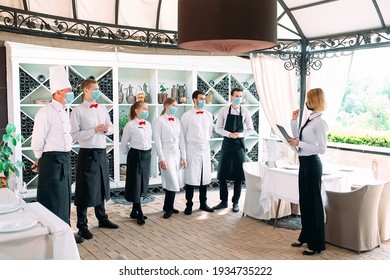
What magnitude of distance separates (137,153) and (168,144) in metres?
0.41

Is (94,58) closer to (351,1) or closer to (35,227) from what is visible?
(351,1)

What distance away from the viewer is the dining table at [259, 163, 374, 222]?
369 cm

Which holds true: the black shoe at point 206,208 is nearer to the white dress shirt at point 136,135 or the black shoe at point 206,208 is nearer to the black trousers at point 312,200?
the white dress shirt at point 136,135

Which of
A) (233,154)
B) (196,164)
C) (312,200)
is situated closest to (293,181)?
(312,200)

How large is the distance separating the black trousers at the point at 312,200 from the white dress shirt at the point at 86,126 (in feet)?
5.48

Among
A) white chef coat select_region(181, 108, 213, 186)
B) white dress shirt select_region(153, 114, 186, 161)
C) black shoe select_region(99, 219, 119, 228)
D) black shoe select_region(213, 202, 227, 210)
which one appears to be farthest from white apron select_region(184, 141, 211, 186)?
black shoe select_region(99, 219, 119, 228)

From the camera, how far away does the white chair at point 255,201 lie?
428 cm

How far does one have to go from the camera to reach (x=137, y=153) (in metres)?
4.23

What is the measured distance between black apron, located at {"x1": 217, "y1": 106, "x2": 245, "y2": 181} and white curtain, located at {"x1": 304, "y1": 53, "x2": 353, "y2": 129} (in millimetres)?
1090

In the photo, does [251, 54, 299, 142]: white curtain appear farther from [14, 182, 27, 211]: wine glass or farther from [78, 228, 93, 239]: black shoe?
[14, 182, 27, 211]: wine glass

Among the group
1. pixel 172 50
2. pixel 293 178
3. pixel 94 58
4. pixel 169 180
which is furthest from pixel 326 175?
pixel 94 58

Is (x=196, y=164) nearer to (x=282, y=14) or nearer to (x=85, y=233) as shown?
(x=85, y=233)

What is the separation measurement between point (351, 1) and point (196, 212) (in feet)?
8.70

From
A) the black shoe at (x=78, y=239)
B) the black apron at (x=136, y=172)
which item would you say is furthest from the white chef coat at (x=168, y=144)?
the black shoe at (x=78, y=239)
